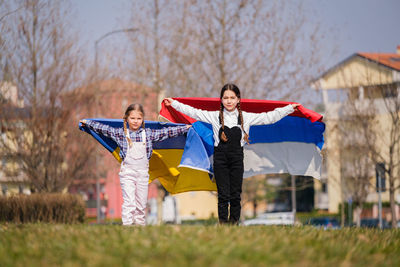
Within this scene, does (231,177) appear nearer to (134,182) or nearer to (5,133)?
(134,182)

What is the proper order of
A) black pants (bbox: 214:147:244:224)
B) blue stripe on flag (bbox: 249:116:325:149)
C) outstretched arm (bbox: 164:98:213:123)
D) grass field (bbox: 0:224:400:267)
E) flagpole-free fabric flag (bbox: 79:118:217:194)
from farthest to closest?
blue stripe on flag (bbox: 249:116:325:149)
flagpole-free fabric flag (bbox: 79:118:217:194)
outstretched arm (bbox: 164:98:213:123)
black pants (bbox: 214:147:244:224)
grass field (bbox: 0:224:400:267)

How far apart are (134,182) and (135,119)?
92 cm

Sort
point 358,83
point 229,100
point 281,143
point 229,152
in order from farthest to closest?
point 358,83, point 281,143, point 229,100, point 229,152

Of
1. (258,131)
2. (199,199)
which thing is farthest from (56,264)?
(199,199)

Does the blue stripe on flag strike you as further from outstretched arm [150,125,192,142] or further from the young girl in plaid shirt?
the young girl in plaid shirt

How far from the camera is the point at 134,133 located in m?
9.12

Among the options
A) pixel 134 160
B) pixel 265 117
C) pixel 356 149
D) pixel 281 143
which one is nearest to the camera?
pixel 134 160

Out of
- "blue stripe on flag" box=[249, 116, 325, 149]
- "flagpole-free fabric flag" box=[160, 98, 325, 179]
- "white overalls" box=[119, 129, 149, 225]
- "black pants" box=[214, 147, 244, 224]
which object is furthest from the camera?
"blue stripe on flag" box=[249, 116, 325, 149]

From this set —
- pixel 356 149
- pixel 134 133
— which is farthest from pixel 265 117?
pixel 356 149

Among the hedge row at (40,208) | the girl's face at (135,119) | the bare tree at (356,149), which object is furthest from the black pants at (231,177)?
the bare tree at (356,149)

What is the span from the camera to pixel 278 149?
1090cm

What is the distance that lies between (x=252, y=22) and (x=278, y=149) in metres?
11.1

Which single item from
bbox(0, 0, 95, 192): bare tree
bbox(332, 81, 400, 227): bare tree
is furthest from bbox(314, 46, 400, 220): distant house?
bbox(0, 0, 95, 192): bare tree

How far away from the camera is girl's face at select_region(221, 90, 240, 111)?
348 inches
